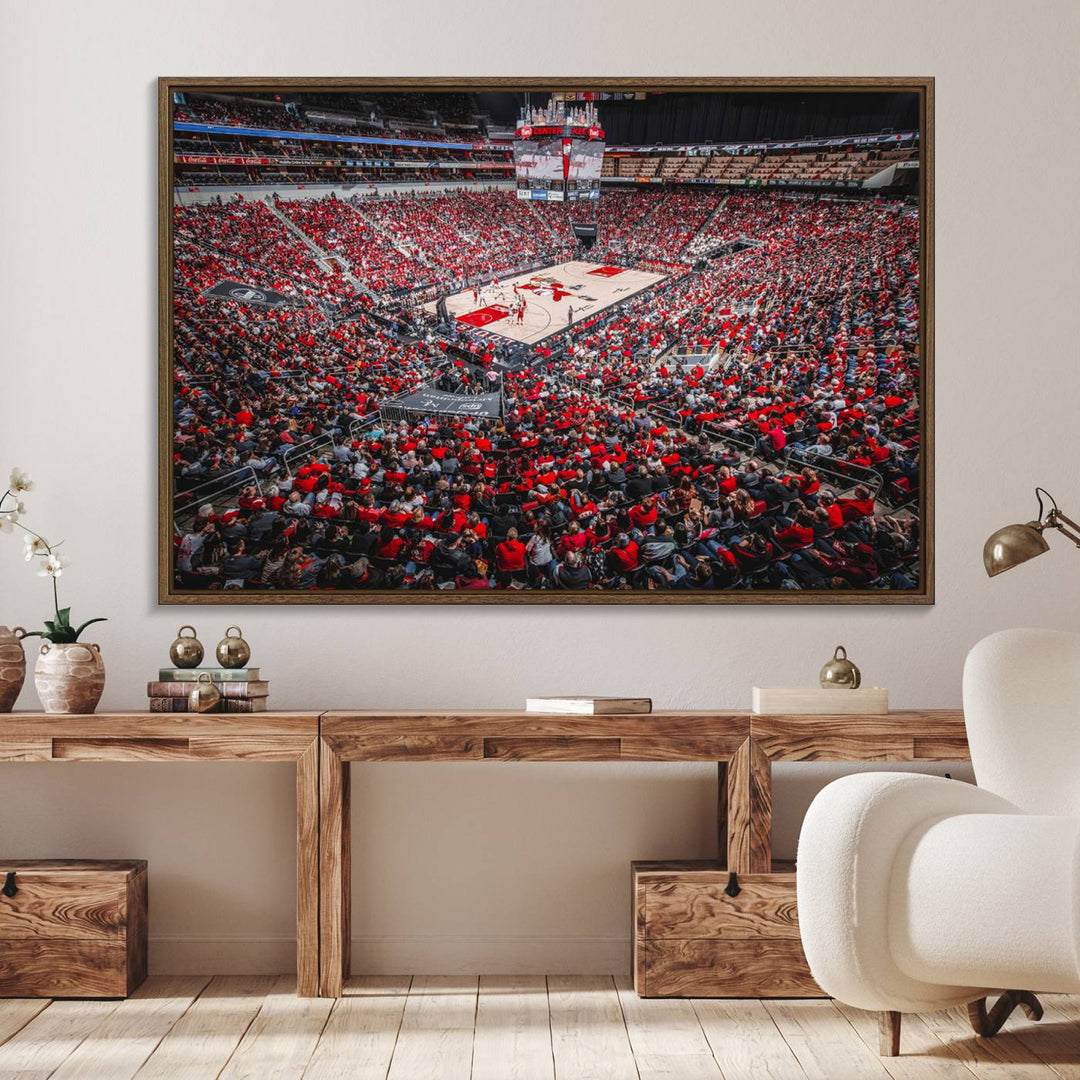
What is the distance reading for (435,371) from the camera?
315 cm

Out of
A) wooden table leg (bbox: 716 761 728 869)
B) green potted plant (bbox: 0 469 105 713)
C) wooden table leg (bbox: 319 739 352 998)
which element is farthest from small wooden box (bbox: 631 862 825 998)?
green potted plant (bbox: 0 469 105 713)

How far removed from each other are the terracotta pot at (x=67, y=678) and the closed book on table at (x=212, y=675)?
17 centimetres

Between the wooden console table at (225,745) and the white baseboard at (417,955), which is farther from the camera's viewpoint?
the white baseboard at (417,955)

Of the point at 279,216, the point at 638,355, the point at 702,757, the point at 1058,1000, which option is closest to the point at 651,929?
the point at 702,757

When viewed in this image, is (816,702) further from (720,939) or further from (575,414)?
(575,414)

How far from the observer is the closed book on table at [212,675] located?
2803 millimetres

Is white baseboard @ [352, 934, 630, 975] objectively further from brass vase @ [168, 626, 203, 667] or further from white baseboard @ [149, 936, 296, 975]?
brass vase @ [168, 626, 203, 667]

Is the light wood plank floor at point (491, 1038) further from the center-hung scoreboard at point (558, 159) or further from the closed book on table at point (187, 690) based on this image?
the center-hung scoreboard at point (558, 159)

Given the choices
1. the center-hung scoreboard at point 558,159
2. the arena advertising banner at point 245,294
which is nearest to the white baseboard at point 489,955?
the arena advertising banner at point 245,294

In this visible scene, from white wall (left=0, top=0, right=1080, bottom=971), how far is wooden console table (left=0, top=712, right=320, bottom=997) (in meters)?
0.37

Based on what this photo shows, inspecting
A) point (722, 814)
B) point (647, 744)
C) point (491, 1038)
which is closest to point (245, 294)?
point (647, 744)

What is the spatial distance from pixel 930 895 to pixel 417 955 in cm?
148

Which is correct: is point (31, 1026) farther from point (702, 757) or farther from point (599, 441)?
point (599, 441)

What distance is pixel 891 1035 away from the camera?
2.29 meters
